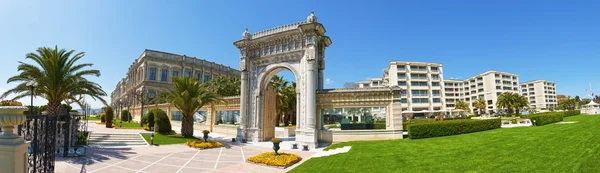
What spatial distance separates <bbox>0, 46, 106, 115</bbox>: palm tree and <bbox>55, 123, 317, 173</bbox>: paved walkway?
4.47 meters

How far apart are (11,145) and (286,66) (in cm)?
1596

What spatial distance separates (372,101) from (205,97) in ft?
44.9

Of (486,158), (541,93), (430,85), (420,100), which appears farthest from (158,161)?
(541,93)

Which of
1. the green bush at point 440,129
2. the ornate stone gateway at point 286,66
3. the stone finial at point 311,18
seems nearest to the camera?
the green bush at point 440,129

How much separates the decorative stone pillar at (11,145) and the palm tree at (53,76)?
14199 millimetres

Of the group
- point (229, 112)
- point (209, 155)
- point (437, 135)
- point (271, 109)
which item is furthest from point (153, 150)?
point (437, 135)

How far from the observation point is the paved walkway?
35.4 feet

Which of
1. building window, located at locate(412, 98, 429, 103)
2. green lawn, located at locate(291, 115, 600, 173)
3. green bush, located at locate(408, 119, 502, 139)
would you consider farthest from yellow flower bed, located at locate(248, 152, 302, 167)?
building window, located at locate(412, 98, 429, 103)

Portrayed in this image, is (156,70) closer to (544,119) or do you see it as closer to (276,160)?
(276,160)

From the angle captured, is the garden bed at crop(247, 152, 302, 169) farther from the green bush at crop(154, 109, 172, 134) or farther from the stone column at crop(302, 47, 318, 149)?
the green bush at crop(154, 109, 172, 134)

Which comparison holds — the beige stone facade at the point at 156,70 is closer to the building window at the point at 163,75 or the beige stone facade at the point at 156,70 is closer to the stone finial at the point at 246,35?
the building window at the point at 163,75

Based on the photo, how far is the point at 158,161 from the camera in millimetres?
12336

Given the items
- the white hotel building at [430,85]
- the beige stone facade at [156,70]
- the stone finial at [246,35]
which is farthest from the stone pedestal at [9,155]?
the white hotel building at [430,85]

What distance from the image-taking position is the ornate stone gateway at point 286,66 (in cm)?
1808
